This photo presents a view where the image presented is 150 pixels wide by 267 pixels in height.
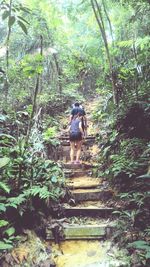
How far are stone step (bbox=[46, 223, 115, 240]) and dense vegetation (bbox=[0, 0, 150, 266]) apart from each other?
0.30 meters

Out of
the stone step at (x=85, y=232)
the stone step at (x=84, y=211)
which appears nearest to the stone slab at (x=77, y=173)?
the stone step at (x=84, y=211)

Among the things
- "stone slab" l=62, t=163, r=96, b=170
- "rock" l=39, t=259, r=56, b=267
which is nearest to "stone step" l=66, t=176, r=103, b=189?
"stone slab" l=62, t=163, r=96, b=170

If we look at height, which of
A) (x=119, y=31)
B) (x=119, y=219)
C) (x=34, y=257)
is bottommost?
(x=34, y=257)

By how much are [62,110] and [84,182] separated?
686cm

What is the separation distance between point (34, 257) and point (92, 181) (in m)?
2.87

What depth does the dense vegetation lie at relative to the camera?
4.55 meters

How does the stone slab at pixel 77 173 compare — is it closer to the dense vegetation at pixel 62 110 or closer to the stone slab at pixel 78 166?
the stone slab at pixel 78 166

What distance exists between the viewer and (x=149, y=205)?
4.66 metres

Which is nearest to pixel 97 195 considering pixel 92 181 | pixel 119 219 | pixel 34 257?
pixel 92 181

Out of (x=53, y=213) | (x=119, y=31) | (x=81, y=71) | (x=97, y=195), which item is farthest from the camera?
(x=81, y=71)

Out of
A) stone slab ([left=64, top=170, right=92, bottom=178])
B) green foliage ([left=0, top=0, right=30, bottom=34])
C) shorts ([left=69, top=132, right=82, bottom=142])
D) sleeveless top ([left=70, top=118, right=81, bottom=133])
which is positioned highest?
green foliage ([left=0, top=0, right=30, bottom=34])

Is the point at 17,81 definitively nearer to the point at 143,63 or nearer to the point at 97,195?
the point at 143,63

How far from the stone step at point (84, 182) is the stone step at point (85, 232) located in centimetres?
150

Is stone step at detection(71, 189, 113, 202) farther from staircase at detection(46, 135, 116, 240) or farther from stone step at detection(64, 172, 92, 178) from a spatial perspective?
stone step at detection(64, 172, 92, 178)
